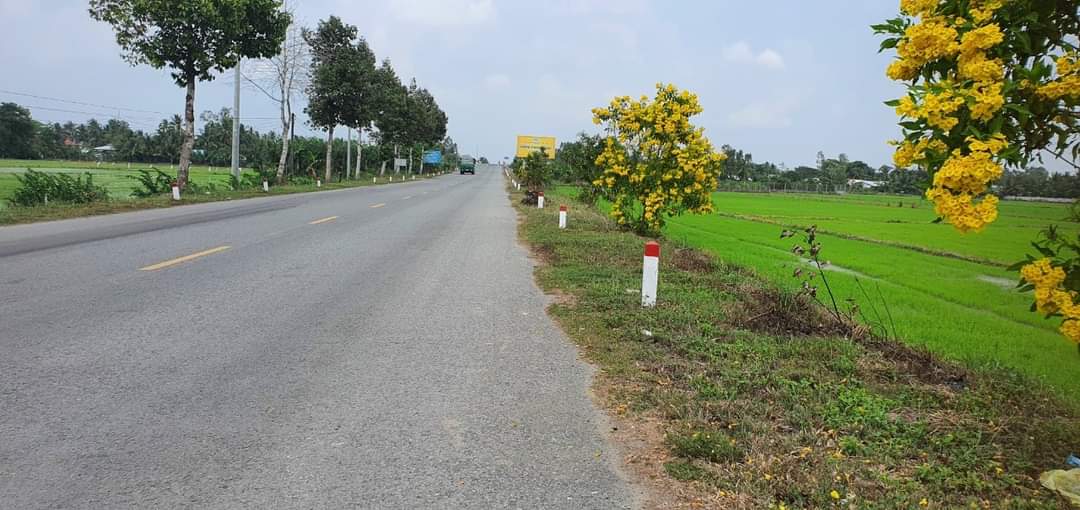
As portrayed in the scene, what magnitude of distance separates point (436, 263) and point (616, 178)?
6.03 metres

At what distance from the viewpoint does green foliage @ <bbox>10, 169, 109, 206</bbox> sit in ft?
58.4

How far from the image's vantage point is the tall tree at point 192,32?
21.4 metres

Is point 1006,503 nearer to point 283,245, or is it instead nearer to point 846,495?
point 846,495

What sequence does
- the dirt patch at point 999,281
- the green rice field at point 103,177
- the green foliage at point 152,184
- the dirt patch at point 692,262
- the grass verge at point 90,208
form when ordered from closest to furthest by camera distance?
1. the dirt patch at point 692,262
2. the dirt patch at point 999,281
3. the grass verge at point 90,208
4. the green foliage at point 152,184
5. the green rice field at point 103,177

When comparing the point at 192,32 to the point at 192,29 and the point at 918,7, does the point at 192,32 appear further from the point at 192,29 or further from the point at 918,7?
the point at 918,7

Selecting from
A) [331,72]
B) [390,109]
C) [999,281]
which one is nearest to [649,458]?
[999,281]

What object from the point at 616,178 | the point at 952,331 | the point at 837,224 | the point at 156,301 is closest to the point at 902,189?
the point at 837,224

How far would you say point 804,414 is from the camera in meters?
4.16

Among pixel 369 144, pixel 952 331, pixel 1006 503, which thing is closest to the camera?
pixel 1006 503

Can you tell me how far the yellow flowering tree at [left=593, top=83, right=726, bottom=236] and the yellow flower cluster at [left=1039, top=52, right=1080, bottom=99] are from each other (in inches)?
423

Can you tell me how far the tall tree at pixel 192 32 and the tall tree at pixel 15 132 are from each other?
2380 inches

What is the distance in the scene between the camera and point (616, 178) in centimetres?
1531

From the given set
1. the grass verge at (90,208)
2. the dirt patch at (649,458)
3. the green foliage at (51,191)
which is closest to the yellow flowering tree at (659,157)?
the dirt patch at (649,458)

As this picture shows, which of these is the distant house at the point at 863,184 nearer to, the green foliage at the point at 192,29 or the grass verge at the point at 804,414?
the green foliage at the point at 192,29
